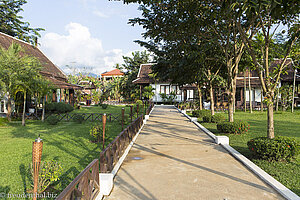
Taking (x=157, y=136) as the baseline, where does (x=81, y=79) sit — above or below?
above

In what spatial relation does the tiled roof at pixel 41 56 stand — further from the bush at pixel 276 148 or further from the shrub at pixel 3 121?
the bush at pixel 276 148

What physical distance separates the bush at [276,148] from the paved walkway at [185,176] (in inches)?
32.6

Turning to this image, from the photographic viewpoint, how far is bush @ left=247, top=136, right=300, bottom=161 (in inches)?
244

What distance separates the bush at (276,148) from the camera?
6188mm

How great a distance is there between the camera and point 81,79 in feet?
150

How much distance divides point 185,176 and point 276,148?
2.87 m

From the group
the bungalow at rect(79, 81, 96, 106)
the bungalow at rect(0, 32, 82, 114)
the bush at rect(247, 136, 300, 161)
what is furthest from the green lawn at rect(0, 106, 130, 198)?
the bungalow at rect(79, 81, 96, 106)

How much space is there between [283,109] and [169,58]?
52.8ft

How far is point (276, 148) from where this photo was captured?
623 cm

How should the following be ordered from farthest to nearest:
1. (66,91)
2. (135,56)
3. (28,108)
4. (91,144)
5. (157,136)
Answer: (135,56), (66,91), (28,108), (157,136), (91,144)

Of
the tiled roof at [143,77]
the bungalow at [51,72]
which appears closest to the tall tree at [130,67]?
the tiled roof at [143,77]

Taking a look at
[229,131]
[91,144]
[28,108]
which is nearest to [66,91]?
[28,108]

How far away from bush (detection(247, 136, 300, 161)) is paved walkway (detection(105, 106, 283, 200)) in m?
0.83

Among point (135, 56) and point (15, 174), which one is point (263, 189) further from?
point (135, 56)
